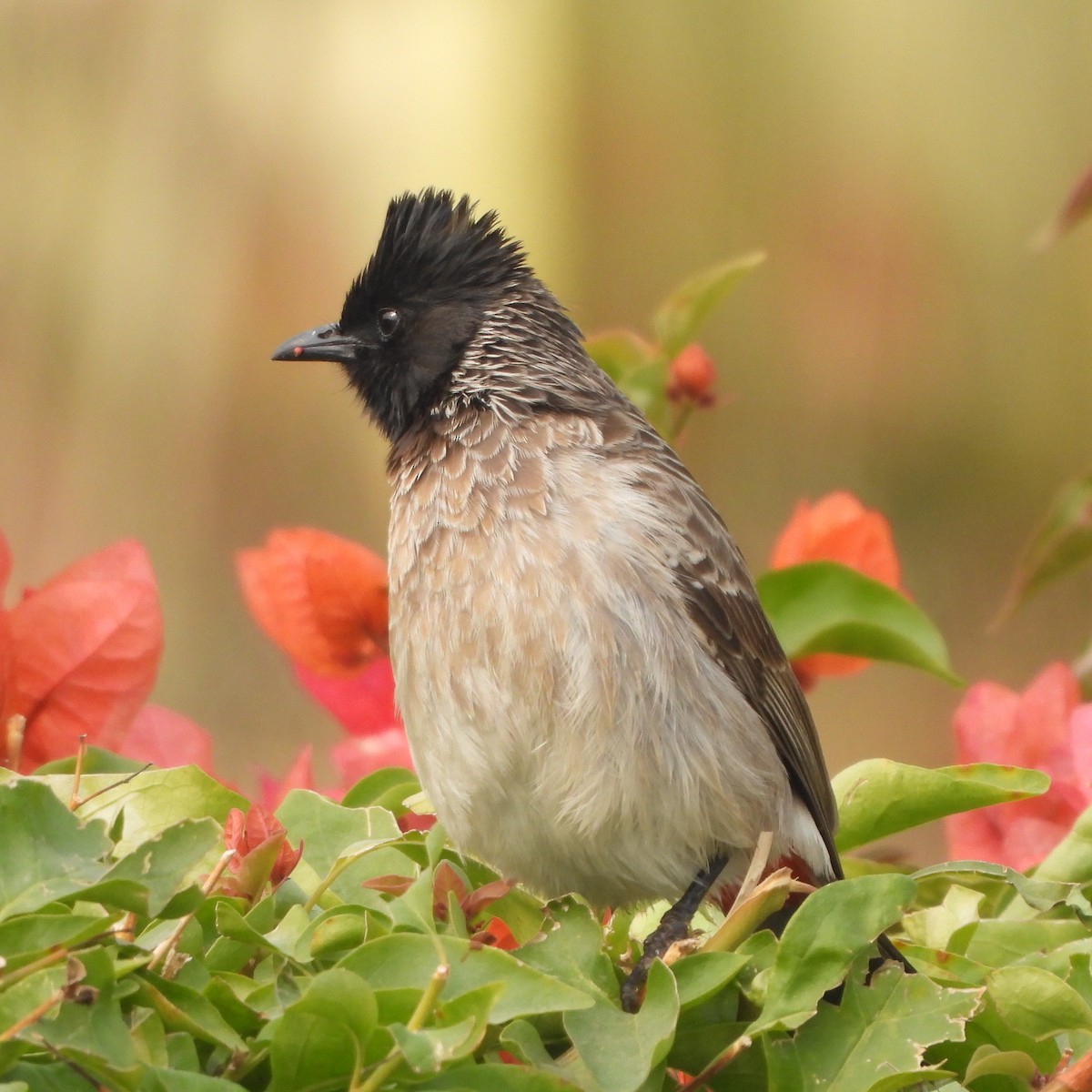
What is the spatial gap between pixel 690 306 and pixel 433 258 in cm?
53

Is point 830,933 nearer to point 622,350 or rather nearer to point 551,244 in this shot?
point 622,350

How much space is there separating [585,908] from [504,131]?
11.2 ft

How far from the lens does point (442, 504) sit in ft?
6.84

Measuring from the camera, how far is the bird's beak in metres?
2.47

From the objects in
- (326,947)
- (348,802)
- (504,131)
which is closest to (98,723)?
(348,802)

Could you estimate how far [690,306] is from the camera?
2148mm

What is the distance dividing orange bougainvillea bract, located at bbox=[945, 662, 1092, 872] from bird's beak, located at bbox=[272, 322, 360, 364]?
118cm

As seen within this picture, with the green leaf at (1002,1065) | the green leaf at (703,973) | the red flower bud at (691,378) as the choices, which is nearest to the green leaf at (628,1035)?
the green leaf at (703,973)

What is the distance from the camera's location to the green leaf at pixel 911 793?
1.51m

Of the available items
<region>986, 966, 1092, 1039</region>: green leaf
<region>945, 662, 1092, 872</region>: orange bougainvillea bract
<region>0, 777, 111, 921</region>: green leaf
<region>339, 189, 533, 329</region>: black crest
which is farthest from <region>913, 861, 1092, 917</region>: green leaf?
<region>339, 189, 533, 329</region>: black crest

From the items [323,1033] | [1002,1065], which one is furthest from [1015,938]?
[323,1033]

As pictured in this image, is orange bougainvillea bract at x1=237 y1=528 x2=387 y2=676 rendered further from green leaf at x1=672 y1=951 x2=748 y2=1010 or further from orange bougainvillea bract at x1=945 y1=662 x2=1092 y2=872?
green leaf at x1=672 y1=951 x2=748 y2=1010

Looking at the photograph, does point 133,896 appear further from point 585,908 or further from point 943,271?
point 943,271

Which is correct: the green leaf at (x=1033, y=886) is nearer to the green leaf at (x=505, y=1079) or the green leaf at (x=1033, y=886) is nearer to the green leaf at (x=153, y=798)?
the green leaf at (x=505, y=1079)
